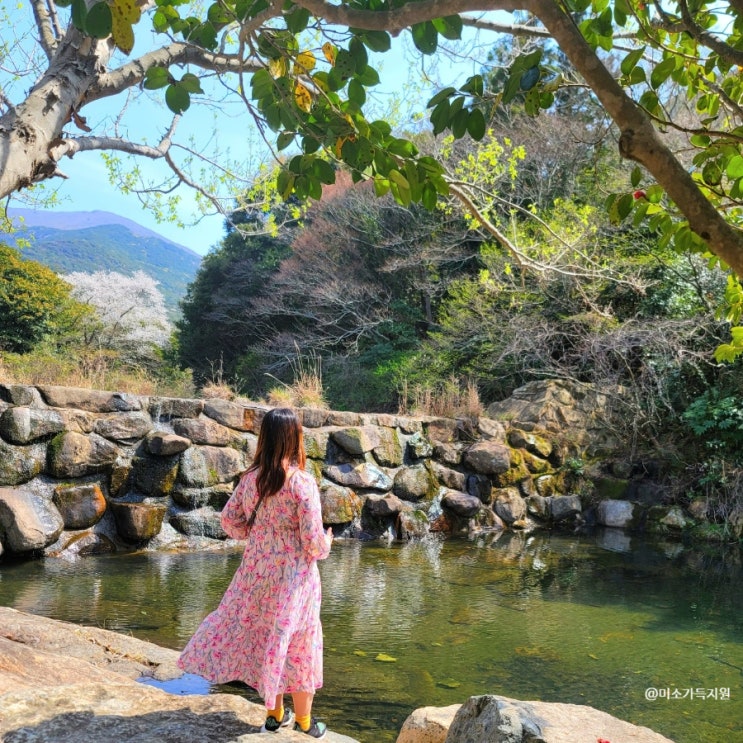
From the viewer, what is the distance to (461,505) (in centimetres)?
989

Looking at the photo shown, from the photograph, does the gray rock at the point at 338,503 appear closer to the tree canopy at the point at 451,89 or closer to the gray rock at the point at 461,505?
the gray rock at the point at 461,505

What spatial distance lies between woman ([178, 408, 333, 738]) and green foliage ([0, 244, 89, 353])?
13385 millimetres

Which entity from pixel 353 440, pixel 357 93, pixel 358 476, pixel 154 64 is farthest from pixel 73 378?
pixel 357 93

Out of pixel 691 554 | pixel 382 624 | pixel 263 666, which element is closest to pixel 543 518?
pixel 691 554

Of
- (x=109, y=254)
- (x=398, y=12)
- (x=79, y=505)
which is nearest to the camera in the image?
(x=398, y=12)

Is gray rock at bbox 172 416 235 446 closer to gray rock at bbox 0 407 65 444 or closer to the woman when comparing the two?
gray rock at bbox 0 407 65 444

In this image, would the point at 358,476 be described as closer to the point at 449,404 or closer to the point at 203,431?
the point at 203,431

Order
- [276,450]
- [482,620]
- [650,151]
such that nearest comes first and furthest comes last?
[650,151] → [276,450] → [482,620]

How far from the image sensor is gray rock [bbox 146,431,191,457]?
8.20 m

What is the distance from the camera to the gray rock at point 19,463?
7.27 metres

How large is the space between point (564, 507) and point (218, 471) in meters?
5.05

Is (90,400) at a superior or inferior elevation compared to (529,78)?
inferior

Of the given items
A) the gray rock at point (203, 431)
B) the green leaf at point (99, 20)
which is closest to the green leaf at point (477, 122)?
the green leaf at point (99, 20)

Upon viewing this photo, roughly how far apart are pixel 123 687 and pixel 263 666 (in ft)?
1.78
